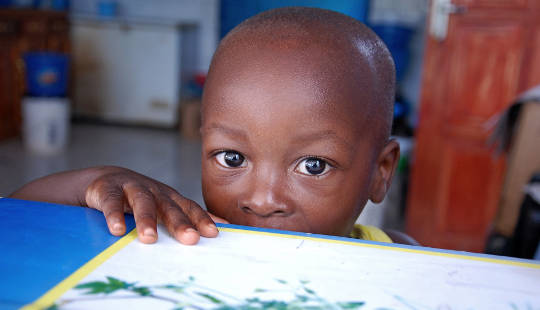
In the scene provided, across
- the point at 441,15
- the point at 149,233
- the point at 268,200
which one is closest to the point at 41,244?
the point at 149,233

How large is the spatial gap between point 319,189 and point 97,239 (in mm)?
379

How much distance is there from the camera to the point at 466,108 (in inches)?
107

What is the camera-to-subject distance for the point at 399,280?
1.38 feet

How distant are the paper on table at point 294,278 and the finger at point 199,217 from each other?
14 millimetres

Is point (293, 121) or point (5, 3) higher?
point (5, 3)

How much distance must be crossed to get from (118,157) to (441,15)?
2901 mm

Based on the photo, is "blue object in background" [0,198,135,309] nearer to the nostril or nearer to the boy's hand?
the boy's hand

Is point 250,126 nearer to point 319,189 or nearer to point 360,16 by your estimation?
point 319,189

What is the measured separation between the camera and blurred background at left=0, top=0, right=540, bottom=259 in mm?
1750

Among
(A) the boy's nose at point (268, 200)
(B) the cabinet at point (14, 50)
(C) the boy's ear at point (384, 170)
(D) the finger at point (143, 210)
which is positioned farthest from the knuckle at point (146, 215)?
(B) the cabinet at point (14, 50)

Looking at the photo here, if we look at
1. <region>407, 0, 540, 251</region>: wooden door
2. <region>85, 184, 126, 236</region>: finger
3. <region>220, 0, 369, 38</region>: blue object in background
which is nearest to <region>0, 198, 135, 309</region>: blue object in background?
<region>85, 184, 126, 236</region>: finger

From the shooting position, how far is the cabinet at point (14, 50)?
473 centimetres

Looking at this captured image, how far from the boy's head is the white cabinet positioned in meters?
5.21

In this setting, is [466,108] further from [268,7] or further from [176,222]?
[176,222]
